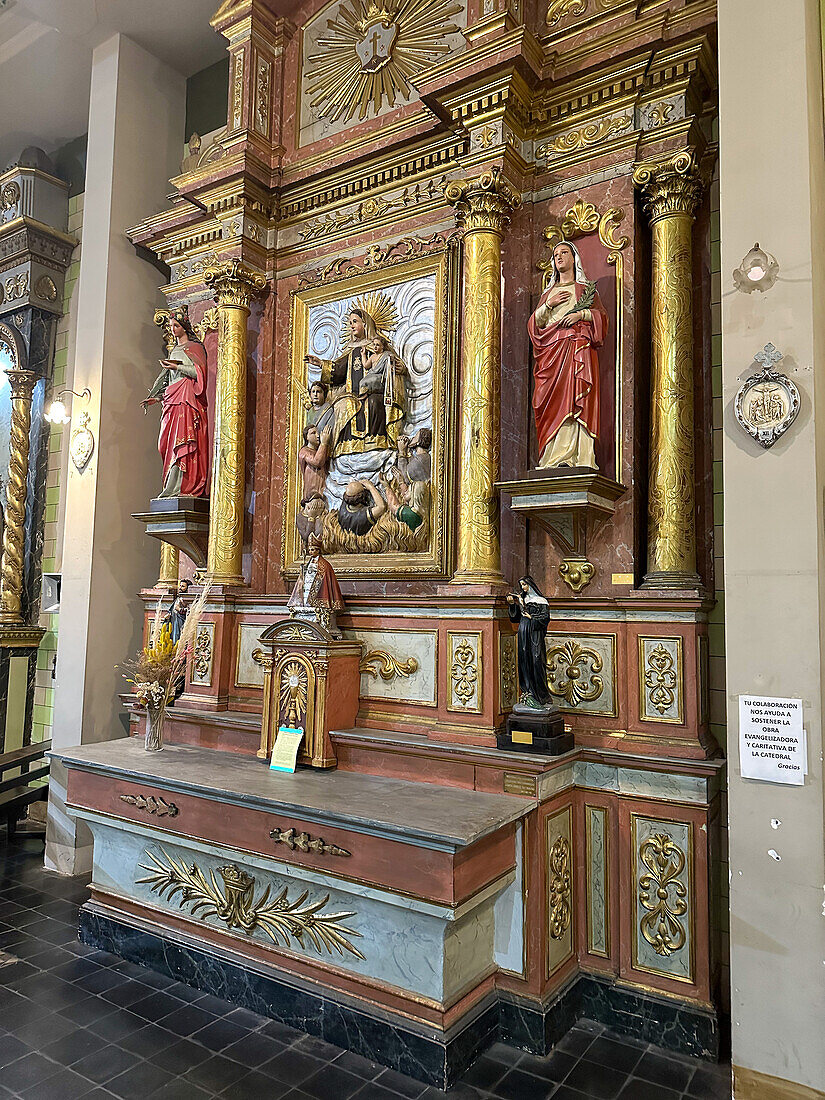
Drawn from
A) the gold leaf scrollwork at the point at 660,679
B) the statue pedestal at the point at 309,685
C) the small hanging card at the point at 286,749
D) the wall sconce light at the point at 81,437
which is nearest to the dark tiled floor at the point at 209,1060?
the small hanging card at the point at 286,749

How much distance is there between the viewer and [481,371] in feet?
13.5

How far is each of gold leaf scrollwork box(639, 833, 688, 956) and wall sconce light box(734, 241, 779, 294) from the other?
2328 millimetres

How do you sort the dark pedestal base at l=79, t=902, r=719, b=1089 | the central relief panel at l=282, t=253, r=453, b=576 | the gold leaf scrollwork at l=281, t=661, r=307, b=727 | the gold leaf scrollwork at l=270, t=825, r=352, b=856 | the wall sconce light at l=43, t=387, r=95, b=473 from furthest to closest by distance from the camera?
the wall sconce light at l=43, t=387, r=95, b=473
the central relief panel at l=282, t=253, r=453, b=576
the gold leaf scrollwork at l=281, t=661, r=307, b=727
the gold leaf scrollwork at l=270, t=825, r=352, b=856
the dark pedestal base at l=79, t=902, r=719, b=1089

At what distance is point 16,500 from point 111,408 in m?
1.78

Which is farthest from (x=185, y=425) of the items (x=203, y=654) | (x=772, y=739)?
(x=772, y=739)

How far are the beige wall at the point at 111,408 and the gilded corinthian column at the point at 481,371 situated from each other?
307cm

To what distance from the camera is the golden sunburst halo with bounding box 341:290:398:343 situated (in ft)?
15.9

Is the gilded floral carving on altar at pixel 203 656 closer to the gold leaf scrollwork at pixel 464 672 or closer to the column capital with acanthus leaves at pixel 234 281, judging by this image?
the gold leaf scrollwork at pixel 464 672

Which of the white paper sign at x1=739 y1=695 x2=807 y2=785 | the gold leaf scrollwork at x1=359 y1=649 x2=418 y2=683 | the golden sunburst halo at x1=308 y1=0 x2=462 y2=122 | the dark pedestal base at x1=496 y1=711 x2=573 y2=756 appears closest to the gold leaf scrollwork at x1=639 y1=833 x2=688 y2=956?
the dark pedestal base at x1=496 y1=711 x2=573 y2=756

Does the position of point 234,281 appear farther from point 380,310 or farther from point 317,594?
point 317,594

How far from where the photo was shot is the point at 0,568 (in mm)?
7117

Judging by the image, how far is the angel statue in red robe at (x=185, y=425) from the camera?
5.48m

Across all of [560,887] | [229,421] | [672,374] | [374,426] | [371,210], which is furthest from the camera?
[229,421]

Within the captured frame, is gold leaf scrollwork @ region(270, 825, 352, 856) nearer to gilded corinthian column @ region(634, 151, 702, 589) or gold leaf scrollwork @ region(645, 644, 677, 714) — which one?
gold leaf scrollwork @ region(645, 644, 677, 714)
